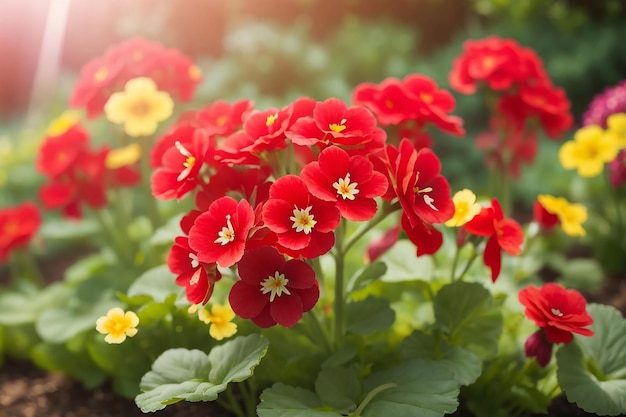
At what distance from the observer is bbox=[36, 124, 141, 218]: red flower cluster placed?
6.98ft

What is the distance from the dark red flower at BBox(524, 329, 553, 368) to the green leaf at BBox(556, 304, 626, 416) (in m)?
0.02

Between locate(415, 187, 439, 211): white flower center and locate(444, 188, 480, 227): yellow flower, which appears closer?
locate(415, 187, 439, 211): white flower center

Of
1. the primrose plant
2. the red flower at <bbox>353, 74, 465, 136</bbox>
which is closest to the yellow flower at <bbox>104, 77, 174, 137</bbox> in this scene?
the primrose plant

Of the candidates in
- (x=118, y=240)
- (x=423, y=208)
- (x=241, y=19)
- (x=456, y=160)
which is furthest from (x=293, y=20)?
(x=423, y=208)

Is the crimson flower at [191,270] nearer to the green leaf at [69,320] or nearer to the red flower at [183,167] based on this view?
the red flower at [183,167]

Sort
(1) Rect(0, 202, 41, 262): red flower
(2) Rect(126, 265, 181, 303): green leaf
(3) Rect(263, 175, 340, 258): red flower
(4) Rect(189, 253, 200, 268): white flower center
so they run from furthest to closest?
(1) Rect(0, 202, 41, 262): red flower → (2) Rect(126, 265, 181, 303): green leaf → (4) Rect(189, 253, 200, 268): white flower center → (3) Rect(263, 175, 340, 258): red flower

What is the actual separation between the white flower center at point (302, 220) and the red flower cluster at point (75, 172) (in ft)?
3.61

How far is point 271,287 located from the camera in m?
1.29

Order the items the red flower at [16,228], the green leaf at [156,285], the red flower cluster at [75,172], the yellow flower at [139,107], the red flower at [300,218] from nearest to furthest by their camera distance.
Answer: the red flower at [300,218]
the green leaf at [156,285]
the yellow flower at [139,107]
the red flower cluster at [75,172]
the red flower at [16,228]

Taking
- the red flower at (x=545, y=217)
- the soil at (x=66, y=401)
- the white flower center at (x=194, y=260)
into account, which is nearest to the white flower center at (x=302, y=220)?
the white flower center at (x=194, y=260)

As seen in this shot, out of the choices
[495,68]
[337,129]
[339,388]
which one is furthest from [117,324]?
[495,68]

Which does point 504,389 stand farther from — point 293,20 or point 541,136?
point 293,20

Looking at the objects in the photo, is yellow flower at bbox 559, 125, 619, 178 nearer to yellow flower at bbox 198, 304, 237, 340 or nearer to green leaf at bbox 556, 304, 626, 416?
green leaf at bbox 556, 304, 626, 416

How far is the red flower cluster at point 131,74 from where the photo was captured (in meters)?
2.00
